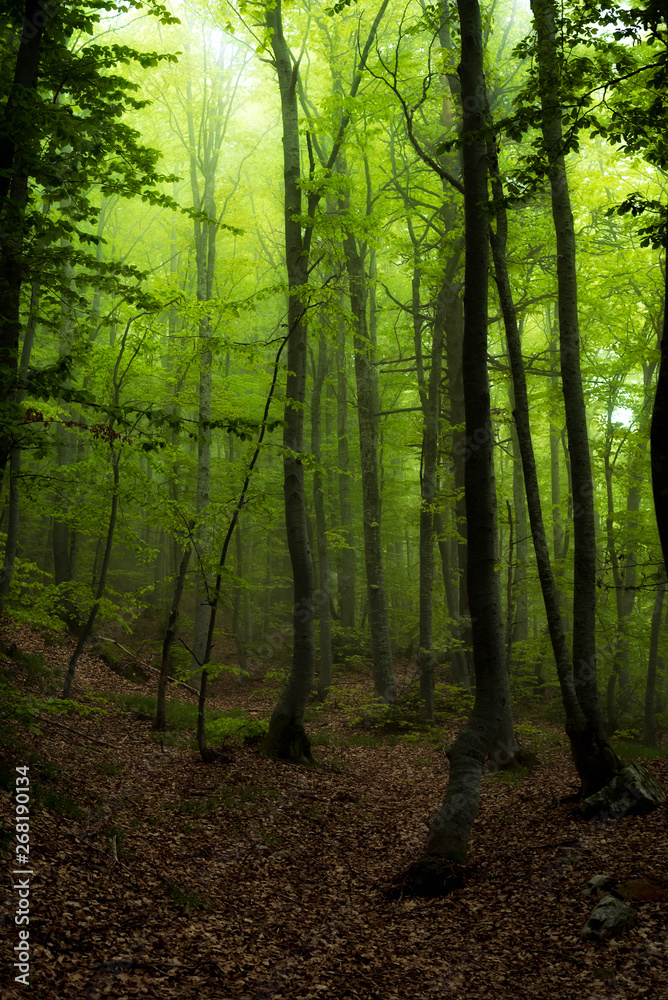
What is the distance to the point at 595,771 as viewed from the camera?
6.96 meters

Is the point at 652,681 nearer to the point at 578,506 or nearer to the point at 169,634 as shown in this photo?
the point at 578,506

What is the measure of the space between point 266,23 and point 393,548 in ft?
75.0

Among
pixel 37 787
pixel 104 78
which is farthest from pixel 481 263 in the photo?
pixel 37 787

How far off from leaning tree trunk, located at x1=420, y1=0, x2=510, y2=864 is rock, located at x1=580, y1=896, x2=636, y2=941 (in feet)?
5.03

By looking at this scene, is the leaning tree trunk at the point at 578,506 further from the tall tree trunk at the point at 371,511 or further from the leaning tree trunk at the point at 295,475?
the tall tree trunk at the point at 371,511

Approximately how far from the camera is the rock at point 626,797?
648 centimetres

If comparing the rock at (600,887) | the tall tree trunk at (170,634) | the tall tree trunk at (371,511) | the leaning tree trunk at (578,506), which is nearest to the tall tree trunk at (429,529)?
the tall tree trunk at (371,511)

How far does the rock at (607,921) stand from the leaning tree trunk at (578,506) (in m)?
2.52

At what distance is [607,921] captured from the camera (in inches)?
174

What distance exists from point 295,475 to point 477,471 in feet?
12.6

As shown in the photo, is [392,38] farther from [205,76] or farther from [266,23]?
[266,23]

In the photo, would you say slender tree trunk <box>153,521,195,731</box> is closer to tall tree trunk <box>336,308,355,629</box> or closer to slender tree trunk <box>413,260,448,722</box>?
slender tree trunk <box>413,260,448,722</box>

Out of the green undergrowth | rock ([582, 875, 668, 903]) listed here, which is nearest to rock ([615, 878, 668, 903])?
rock ([582, 875, 668, 903])

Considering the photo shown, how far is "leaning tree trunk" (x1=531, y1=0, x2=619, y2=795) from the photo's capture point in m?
6.95
